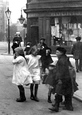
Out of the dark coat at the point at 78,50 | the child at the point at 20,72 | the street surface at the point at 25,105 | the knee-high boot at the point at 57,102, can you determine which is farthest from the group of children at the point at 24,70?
the dark coat at the point at 78,50

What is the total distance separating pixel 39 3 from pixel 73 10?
2.98 m

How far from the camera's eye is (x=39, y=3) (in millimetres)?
30000

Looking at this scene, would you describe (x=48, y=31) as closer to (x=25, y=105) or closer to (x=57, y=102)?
(x=25, y=105)

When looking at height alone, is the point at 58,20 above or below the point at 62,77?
above

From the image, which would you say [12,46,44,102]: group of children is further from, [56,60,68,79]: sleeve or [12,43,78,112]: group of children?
[56,60,68,79]: sleeve

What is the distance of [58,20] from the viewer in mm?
29938

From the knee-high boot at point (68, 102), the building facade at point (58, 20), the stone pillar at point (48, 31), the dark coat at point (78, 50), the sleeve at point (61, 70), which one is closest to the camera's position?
the sleeve at point (61, 70)

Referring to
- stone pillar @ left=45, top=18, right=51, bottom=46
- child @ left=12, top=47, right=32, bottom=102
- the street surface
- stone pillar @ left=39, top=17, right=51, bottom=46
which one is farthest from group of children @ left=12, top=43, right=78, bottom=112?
stone pillar @ left=39, top=17, right=51, bottom=46

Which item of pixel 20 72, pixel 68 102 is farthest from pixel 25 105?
pixel 68 102

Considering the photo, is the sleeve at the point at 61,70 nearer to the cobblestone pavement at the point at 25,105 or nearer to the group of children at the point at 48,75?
the group of children at the point at 48,75

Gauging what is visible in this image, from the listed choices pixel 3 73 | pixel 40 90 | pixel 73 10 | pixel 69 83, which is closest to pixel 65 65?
pixel 69 83

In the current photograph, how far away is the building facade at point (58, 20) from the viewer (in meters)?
29.4

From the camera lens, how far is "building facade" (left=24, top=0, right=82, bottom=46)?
96.4 feet

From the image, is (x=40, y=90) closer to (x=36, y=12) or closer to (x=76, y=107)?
(x=76, y=107)
